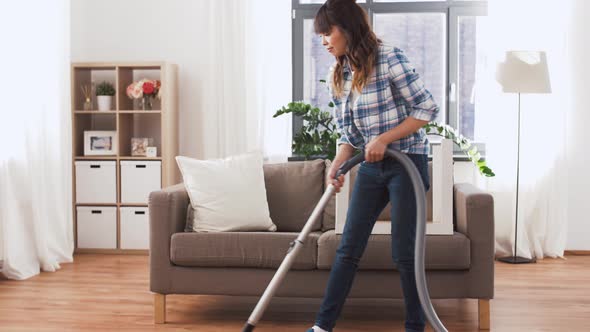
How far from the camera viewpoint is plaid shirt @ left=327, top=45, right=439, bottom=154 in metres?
2.57

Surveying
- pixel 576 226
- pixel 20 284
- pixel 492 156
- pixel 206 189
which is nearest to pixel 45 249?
pixel 20 284

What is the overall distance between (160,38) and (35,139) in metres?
1.37

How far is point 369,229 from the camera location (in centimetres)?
269

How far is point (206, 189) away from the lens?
3609 mm

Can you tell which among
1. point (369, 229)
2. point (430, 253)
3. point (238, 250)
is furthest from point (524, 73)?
point (369, 229)

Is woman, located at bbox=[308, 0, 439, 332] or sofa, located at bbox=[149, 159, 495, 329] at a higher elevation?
woman, located at bbox=[308, 0, 439, 332]

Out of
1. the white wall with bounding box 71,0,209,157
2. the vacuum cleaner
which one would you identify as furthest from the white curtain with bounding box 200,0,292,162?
the vacuum cleaner

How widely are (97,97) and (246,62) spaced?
43.5 inches

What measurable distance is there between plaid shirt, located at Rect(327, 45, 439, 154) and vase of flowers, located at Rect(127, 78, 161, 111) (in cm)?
283

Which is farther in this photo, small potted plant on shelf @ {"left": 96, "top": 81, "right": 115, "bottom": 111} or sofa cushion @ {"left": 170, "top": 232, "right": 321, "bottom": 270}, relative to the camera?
small potted plant on shelf @ {"left": 96, "top": 81, "right": 115, "bottom": 111}

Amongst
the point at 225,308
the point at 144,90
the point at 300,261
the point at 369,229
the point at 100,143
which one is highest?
the point at 144,90

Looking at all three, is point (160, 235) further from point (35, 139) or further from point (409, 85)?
point (35, 139)

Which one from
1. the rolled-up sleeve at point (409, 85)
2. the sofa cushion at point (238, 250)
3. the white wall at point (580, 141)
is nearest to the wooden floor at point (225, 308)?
the sofa cushion at point (238, 250)

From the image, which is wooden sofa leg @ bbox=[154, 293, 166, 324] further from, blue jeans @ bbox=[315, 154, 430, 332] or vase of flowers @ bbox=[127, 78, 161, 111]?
vase of flowers @ bbox=[127, 78, 161, 111]
